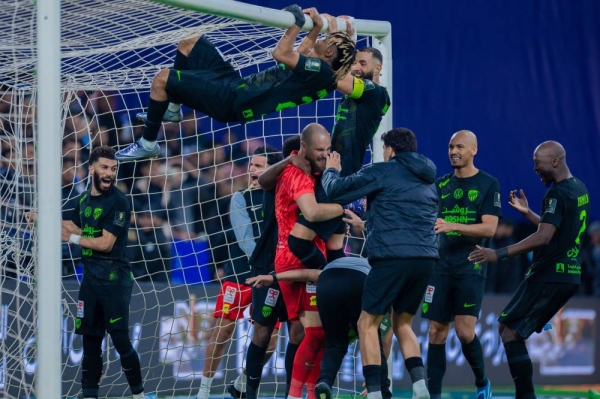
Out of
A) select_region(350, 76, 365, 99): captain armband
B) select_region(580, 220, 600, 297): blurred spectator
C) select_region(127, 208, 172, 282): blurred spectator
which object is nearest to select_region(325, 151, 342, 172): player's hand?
select_region(350, 76, 365, 99): captain armband

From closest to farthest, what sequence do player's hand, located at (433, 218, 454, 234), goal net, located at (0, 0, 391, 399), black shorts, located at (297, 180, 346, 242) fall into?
black shorts, located at (297, 180, 346, 242)
player's hand, located at (433, 218, 454, 234)
goal net, located at (0, 0, 391, 399)

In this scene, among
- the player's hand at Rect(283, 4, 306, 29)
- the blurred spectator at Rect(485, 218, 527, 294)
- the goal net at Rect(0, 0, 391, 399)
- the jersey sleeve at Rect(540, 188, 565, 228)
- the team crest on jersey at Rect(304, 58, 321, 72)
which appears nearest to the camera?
the team crest on jersey at Rect(304, 58, 321, 72)

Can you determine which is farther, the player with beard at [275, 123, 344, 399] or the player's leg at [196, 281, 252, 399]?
the player's leg at [196, 281, 252, 399]

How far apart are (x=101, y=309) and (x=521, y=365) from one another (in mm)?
3192

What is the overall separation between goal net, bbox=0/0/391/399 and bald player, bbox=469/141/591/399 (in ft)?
4.60

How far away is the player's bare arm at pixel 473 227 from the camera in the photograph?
6992 mm

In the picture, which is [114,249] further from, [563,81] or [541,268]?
[563,81]

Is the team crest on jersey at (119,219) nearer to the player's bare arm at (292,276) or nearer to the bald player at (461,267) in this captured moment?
the player's bare arm at (292,276)

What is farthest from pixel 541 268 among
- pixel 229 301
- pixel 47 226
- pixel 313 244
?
pixel 47 226

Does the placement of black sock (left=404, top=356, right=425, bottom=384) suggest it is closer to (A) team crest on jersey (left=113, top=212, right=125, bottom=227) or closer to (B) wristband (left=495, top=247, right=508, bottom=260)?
(B) wristband (left=495, top=247, right=508, bottom=260)

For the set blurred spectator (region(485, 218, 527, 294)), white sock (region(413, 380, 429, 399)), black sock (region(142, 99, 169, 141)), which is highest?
black sock (region(142, 99, 169, 141))

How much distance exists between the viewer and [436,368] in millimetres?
7402

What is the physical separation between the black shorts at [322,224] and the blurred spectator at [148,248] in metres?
2.58

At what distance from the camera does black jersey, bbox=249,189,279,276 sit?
725 cm
